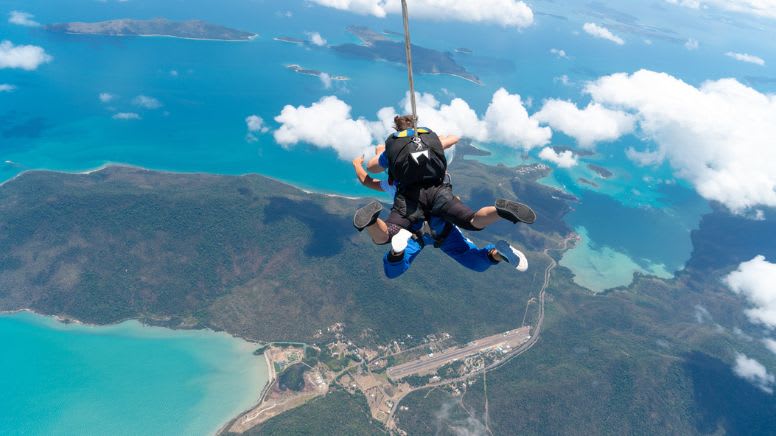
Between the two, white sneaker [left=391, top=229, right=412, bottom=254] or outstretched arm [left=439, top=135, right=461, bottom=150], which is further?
outstretched arm [left=439, top=135, right=461, bottom=150]

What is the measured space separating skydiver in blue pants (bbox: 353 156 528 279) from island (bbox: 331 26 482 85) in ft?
524

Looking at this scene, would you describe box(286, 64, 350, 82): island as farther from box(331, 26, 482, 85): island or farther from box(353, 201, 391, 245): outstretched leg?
box(353, 201, 391, 245): outstretched leg

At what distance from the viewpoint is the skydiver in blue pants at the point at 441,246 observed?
6176 mm

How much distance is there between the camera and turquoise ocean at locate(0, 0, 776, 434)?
275 ft

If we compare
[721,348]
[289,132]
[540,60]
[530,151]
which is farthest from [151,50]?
[721,348]

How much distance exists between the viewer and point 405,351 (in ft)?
190

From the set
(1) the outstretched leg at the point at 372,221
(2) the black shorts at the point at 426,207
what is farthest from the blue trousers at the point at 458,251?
(1) the outstretched leg at the point at 372,221

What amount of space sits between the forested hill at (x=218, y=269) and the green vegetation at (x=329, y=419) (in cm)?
988

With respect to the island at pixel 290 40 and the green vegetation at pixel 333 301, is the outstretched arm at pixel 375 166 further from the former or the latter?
the island at pixel 290 40

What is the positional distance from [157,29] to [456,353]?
175328 mm

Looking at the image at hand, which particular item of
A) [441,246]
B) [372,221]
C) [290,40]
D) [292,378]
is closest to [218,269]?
[292,378]

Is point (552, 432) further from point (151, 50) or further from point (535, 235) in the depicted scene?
point (151, 50)

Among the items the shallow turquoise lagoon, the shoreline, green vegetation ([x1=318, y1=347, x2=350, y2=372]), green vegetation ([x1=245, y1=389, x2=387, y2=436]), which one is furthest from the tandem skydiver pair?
the shoreline

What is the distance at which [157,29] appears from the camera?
161625mm
